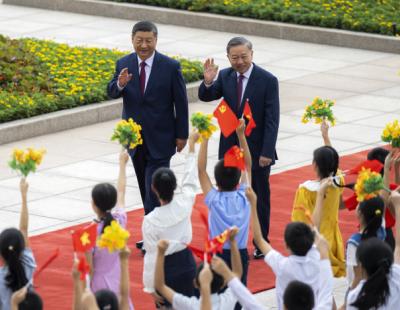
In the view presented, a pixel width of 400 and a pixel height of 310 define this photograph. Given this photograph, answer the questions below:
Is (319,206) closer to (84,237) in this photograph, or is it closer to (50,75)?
(84,237)

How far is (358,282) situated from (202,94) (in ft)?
11.9

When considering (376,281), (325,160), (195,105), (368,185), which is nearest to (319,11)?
(195,105)

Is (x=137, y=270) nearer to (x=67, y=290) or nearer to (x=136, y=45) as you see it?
(x=67, y=290)

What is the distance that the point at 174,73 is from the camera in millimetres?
12422

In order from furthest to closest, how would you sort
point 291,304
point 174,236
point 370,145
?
point 370,145 < point 174,236 < point 291,304

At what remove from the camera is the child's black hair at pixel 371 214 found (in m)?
9.31

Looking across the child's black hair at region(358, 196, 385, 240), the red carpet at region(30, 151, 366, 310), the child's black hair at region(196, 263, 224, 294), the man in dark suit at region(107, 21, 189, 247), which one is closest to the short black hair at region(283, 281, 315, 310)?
the child's black hair at region(196, 263, 224, 294)

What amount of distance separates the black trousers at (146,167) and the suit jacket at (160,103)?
0.31 feet

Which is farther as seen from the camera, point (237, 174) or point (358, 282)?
point (237, 174)

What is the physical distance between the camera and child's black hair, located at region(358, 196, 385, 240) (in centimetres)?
931

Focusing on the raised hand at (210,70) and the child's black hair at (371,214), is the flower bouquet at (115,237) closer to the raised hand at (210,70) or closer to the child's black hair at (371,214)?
the child's black hair at (371,214)

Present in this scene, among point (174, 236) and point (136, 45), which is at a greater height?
point (136, 45)

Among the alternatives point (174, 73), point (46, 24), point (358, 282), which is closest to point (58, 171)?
point (174, 73)

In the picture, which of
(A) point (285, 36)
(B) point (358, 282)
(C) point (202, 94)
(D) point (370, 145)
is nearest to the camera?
(B) point (358, 282)
